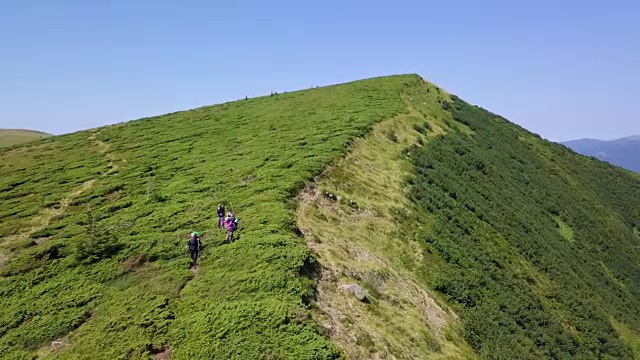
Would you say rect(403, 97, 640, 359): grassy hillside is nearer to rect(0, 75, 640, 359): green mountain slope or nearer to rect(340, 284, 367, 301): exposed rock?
rect(0, 75, 640, 359): green mountain slope

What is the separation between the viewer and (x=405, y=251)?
1191 inches

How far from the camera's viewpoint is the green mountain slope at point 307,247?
789 inches

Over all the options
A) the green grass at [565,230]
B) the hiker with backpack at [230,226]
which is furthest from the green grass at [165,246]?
the green grass at [565,230]

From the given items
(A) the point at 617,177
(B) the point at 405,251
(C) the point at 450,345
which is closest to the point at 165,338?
(C) the point at 450,345

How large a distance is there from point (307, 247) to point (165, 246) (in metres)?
8.77

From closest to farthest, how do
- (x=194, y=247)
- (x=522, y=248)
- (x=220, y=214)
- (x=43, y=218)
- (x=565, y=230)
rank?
(x=194, y=247) → (x=220, y=214) → (x=43, y=218) → (x=522, y=248) → (x=565, y=230)

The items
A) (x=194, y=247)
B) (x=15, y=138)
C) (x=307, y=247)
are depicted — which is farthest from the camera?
(x=15, y=138)

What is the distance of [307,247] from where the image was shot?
2389 centimetres

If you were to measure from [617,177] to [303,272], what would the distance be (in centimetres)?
8663

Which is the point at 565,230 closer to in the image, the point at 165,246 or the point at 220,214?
the point at 220,214

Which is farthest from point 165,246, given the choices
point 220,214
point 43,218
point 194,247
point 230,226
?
point 43,218

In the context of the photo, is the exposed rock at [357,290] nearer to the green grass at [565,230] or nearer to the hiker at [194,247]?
the hiker at [194,247]

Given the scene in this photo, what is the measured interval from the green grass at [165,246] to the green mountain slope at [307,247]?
0.12 m

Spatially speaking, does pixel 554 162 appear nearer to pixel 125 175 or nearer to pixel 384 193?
pixel 384 193
